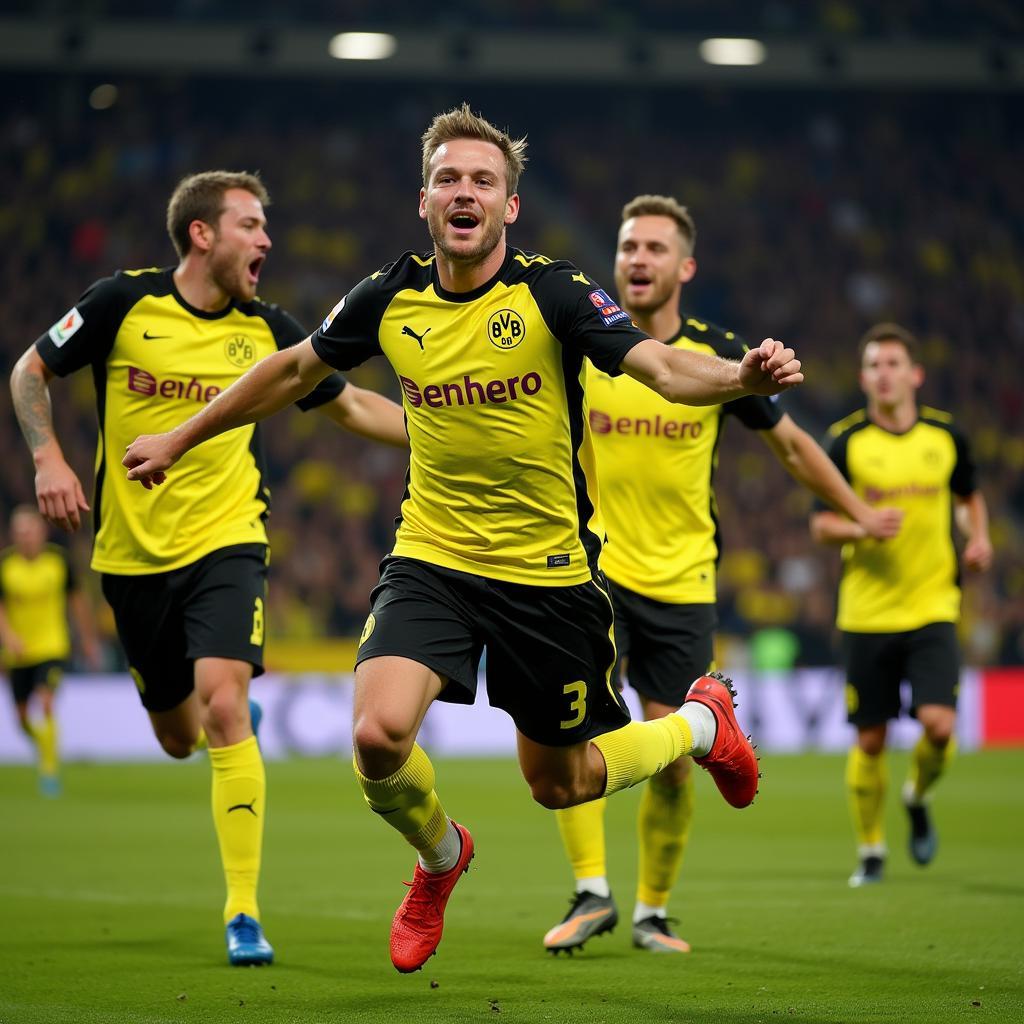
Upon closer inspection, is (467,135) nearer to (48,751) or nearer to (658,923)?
(658,923)

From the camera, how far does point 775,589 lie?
2525 cm

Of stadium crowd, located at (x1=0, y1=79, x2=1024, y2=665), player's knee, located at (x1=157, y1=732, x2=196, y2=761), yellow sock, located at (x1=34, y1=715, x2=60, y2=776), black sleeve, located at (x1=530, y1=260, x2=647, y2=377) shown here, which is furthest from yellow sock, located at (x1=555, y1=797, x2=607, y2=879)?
stadium crowd, located at (x1=0, y1=79, x2=1024, y2=665)

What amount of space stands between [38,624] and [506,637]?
11564mm

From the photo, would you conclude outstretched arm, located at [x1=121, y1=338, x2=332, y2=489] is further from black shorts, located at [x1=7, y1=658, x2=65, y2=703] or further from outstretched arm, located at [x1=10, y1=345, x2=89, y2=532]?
black shorts, located at [x1=7, y1=658, x2=65, y2=703]

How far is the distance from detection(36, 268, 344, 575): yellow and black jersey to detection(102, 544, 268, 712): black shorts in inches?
2.4

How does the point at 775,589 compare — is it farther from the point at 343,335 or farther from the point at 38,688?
the point at 343,335

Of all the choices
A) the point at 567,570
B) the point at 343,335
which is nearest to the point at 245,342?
the point at 343,335

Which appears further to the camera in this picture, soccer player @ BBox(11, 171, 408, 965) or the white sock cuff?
the white sock cuff

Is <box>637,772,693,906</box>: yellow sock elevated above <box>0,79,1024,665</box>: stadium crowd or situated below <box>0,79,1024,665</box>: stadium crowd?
below

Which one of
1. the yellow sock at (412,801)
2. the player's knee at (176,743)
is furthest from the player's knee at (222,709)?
the yellow sock at (412,801)

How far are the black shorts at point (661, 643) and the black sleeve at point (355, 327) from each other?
221 centimetres

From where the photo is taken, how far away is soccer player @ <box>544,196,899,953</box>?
23.9 ft

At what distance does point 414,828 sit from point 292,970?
1.02m

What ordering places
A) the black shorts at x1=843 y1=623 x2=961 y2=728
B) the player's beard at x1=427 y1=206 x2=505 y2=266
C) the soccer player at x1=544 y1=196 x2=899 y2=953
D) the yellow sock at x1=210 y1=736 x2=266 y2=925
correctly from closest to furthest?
the player's beard at x1=427 y1=206 x2=505 y2=266 → the yellow sock at x1=210 y1=736 x2=266 y2=925 → the soccer player at x1=544 y1=196 x2=899 y2=953 → the black shorts at x1=843 y1=623 x2=961 y2=728
